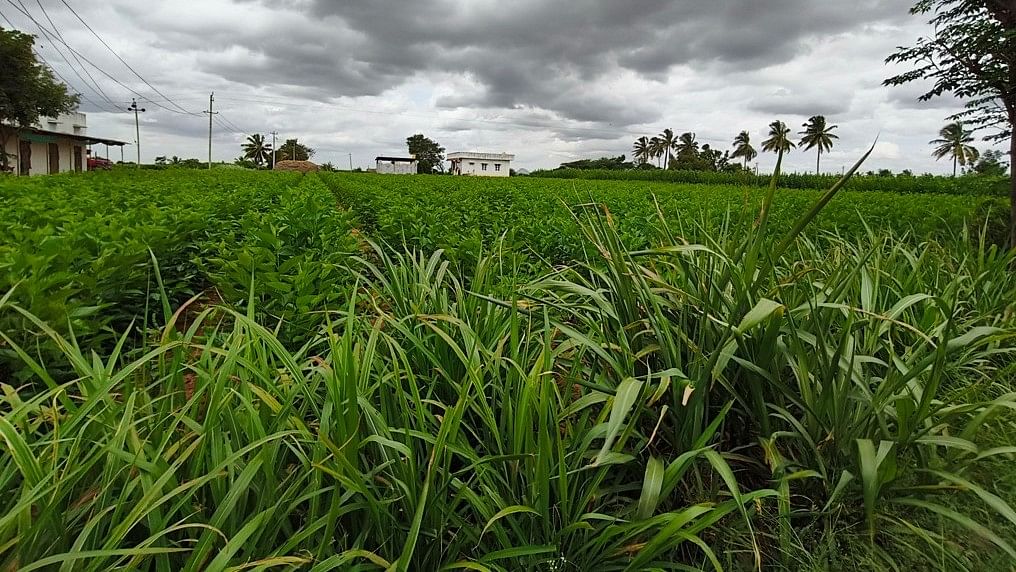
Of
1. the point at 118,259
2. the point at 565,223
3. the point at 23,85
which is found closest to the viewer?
the point at 118,259

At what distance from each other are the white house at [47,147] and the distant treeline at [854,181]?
40238mm

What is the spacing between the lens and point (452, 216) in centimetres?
736

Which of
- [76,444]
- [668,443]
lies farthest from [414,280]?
[76,444]

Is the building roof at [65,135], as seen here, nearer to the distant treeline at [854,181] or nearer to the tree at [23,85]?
the tree at [23,85]

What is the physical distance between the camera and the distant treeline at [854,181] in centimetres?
844

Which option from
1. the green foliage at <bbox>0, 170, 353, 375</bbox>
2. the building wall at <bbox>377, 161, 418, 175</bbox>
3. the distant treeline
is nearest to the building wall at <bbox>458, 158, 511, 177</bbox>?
the building wall at <bbox>377, 161, 418, 175</bbox>

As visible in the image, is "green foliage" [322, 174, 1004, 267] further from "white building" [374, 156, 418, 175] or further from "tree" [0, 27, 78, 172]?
"white building" [374, 156, 418, 175]

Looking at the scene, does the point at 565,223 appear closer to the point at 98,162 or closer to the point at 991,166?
the point at 991,166

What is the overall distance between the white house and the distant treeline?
132 feet

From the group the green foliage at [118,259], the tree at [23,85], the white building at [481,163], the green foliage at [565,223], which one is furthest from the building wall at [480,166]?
the green foliage at [118,259]

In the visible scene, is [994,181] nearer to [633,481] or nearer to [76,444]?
[633,481]

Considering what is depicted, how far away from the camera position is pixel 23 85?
1206 inches

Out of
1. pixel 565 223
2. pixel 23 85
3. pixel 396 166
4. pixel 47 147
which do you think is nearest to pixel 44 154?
pixel 47 147

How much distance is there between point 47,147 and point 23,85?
17138 mm
